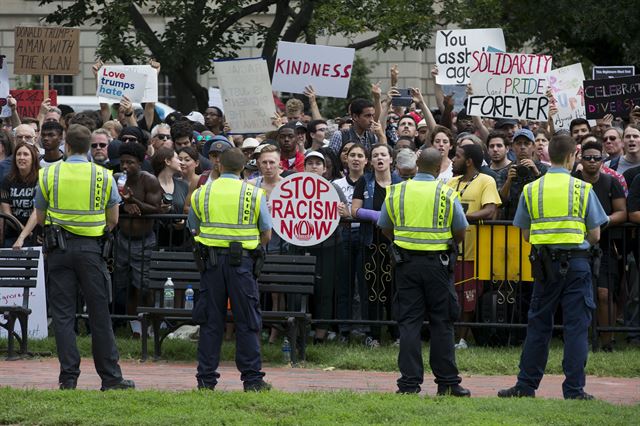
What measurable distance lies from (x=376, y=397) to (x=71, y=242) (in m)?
2.49

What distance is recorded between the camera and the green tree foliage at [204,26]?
2797 centimetres

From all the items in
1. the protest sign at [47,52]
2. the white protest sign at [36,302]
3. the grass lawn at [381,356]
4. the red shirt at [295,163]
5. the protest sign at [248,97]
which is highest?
the protest sign at [47,52]

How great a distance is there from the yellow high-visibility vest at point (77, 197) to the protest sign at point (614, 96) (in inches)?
297

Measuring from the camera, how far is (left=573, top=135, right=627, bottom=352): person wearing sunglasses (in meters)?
13.3

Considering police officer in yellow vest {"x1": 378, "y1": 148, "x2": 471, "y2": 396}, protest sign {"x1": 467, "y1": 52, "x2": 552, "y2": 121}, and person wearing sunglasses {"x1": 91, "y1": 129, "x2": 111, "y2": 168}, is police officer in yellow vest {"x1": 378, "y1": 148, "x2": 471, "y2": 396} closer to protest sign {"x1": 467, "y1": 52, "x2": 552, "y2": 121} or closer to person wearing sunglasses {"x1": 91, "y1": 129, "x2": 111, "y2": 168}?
person wearing sunglasses {"x1": 91, "y1": 129, "x2": 111, "y2": 168}

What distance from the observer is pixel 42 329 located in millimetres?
13859

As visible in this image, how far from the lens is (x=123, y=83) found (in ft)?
59.6

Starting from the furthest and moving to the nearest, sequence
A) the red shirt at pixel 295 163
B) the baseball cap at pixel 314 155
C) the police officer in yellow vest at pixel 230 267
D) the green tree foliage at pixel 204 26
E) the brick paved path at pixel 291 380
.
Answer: the green tree foliage at pixel 204 26 → the red shirt at pixel 295 163 → the baseball cap at pixel 314 155 → the brick paved path at pixel 291 380 → the police officer in yellow vest at pixel 230 267

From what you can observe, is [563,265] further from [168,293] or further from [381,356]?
[168,293]

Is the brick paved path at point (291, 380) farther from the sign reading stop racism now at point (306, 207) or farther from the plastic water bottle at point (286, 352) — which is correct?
the sign reading stop racism now at point (306, 207)

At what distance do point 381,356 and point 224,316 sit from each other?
2289 mm

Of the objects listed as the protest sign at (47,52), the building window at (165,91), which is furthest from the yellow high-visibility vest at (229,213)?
the building window at (165,91)

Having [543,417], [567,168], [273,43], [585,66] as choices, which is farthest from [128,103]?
[585,66]

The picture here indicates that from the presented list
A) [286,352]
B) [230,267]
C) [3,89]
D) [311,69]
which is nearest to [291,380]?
[286,352]
